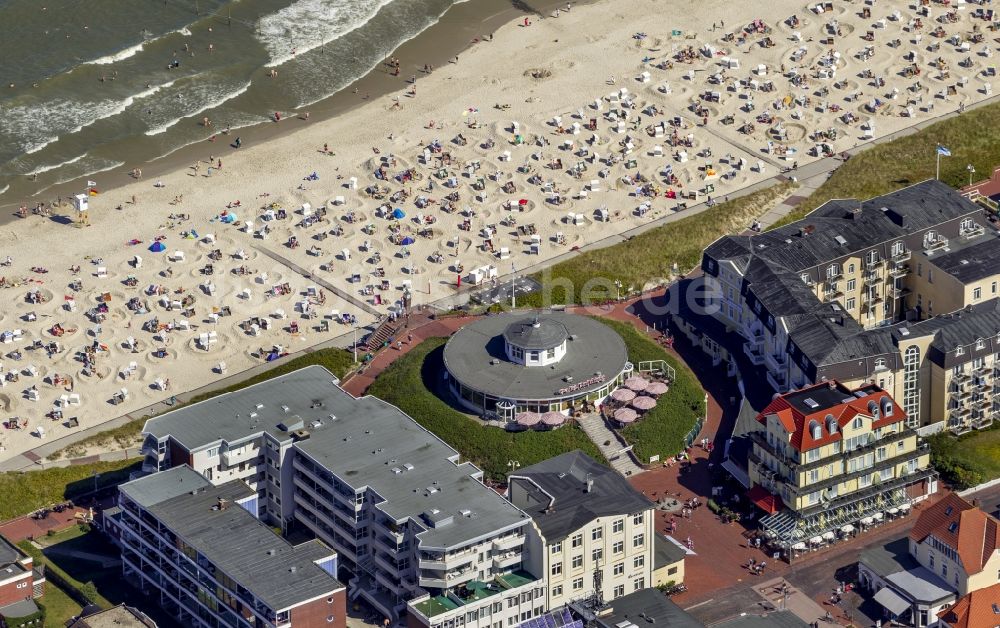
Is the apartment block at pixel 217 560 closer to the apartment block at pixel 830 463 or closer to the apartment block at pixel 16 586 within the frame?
the apartment block at pixel 16 586

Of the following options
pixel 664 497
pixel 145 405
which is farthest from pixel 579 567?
pixel 145 405

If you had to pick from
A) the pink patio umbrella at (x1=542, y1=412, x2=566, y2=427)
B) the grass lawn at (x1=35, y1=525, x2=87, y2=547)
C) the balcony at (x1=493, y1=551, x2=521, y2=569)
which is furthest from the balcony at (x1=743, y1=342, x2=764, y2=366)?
the grass lawn at (x1=35, y1=525, x2=87, y2=547)

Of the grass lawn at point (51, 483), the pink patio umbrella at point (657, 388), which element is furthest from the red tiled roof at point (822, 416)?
the grass lawn at point (51, 483)

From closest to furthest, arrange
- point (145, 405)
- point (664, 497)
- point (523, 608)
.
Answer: point (523, 608) → point (664, 497) → point (145, 405)

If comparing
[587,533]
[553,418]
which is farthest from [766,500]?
[553,418]

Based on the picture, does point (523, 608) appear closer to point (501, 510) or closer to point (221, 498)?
point (501, 510)

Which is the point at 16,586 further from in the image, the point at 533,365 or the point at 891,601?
the point at 891,601
